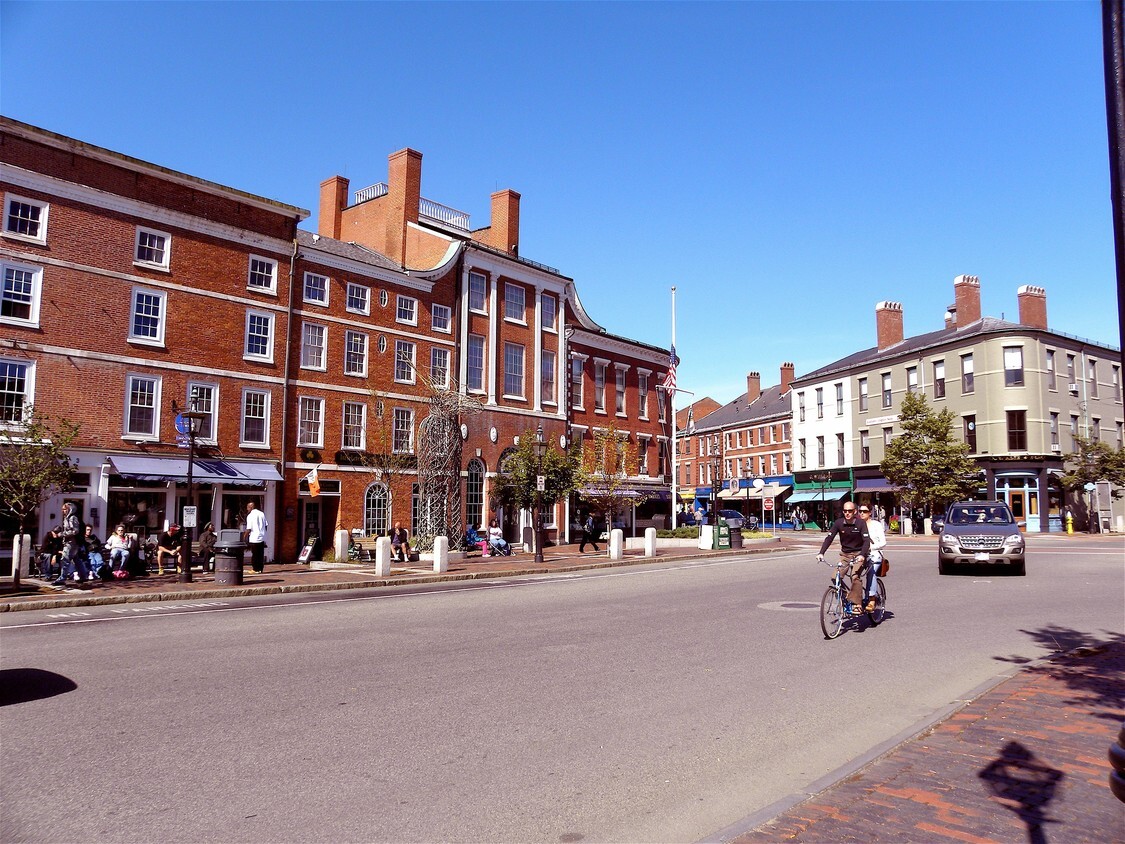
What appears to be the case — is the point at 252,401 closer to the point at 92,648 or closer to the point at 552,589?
the point at 552,589

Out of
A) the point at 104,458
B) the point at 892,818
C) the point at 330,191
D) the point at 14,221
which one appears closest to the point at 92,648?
the point at 892,818

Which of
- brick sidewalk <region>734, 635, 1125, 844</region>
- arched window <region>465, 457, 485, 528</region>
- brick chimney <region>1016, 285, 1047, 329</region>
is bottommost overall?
brick sidewalk <region>734, 635, 1125, 844</region>

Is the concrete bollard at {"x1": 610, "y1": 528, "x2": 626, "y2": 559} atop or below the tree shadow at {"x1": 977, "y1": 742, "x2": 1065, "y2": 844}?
atop

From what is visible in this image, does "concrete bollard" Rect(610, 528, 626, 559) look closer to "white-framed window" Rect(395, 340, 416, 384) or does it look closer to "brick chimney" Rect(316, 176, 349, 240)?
"white-framed window" Rect(395, 340, 416, 384)

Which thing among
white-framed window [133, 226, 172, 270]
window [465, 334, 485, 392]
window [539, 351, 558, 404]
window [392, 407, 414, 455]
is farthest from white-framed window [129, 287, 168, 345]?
window [539, 351, 558, 404]

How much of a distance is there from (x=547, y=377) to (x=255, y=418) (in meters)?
16.5

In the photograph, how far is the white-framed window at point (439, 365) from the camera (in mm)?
36375

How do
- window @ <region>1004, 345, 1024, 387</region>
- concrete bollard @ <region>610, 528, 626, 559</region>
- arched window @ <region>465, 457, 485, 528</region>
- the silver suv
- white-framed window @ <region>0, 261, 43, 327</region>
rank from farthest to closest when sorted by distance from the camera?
window @ <region>1004, 345, 1024, 387</region>
arched window @ <region>465, 457, 485, 528</region>
concrete bollard @ <region>610, 528, 626, 559</region>
white-framed window @ <region>0, 261, 43, 327</region>
the silver suv

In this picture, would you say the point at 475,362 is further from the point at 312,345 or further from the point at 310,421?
the point at 310,421

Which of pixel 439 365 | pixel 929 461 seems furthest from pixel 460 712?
pixel 929 461

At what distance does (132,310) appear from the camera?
2664 cm

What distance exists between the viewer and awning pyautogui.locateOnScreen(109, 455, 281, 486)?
25.5 metres

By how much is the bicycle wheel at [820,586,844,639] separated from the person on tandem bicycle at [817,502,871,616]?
31cm

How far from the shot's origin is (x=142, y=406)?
2666cm
